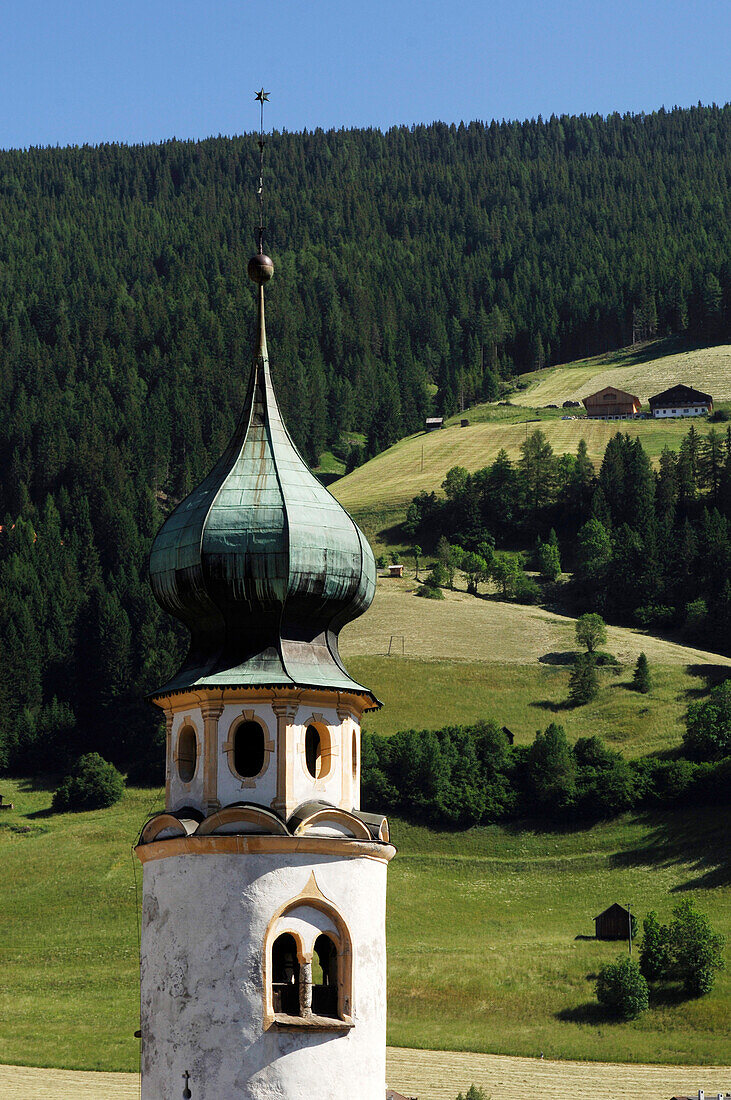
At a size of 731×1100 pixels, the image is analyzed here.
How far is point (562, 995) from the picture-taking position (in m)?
100

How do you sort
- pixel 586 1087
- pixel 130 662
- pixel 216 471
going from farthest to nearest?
pixel 130 662, pixel 586 1087, pixel 216 471

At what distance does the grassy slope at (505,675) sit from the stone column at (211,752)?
422ft

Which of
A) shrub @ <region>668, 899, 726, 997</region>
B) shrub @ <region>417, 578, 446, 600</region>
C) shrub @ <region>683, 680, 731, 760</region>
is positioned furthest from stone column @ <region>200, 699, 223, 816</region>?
shrub @ <region>417, 578, 446, 600</region>

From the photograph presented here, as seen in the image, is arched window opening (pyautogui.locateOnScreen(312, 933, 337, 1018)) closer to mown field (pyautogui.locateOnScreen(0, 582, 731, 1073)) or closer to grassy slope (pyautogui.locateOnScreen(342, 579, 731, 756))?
mown field (pyautogui.locateOnScreen(0, 582, 731, 1073))

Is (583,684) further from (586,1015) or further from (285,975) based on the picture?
(285,975)

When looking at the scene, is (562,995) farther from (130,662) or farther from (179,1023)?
(130,662)

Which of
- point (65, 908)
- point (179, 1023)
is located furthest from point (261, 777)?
point (65, 908)

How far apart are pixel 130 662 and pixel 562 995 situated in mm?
104490

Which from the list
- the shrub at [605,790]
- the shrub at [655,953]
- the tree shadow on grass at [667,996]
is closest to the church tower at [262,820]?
the tree shadow on grass at [667,996]

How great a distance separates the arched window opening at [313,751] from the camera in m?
24.8

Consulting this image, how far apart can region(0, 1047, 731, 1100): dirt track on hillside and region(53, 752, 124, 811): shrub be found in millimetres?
65942

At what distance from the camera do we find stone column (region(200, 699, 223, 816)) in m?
24.1

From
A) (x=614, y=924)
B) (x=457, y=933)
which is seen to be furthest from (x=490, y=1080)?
(x=614, y=924)

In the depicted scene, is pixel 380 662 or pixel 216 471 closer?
pixel 216 471
